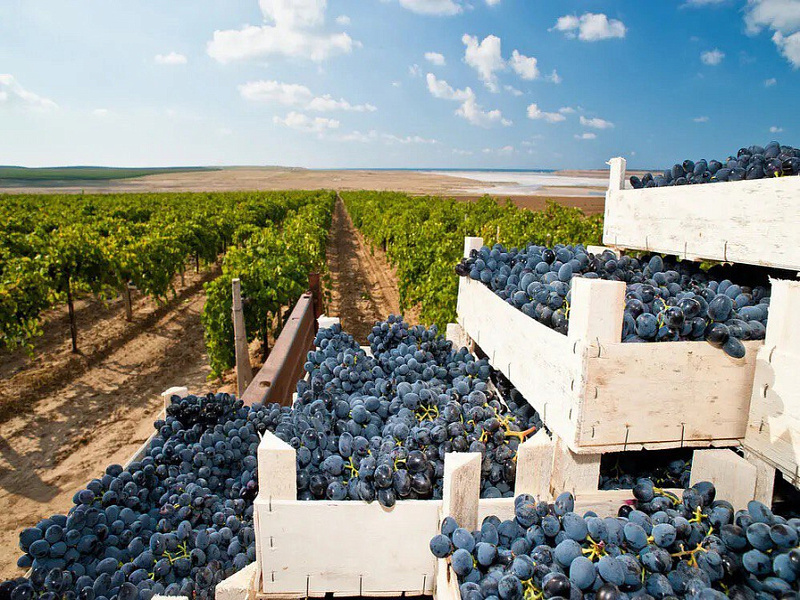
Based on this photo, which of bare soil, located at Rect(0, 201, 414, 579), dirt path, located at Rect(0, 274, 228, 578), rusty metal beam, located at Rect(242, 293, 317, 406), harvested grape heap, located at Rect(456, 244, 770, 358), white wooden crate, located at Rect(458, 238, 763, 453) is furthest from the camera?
bare soil, located at Rect(0, 201, 414, 579)

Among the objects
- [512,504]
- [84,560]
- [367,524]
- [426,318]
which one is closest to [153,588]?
[84,560]

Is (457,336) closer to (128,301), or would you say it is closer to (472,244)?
(472,244)

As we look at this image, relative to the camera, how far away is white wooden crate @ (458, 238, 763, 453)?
1.65 metres

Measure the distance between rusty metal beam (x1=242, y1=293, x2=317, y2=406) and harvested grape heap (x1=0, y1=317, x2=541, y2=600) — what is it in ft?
2.66

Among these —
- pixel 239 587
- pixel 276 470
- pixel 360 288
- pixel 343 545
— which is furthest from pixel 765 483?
pixel 360 288

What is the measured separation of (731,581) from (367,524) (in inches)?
46.0

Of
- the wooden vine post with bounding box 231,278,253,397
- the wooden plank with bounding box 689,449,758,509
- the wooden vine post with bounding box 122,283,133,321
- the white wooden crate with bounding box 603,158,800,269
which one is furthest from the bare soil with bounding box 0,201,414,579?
the white wooden crate with bounding box 603,158,800,269

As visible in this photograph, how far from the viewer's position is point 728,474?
1.70m

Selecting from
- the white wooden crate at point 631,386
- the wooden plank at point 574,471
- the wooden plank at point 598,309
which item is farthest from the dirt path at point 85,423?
the wooden plank at point 598,309

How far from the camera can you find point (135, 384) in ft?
26.0

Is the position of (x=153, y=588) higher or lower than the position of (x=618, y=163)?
lower

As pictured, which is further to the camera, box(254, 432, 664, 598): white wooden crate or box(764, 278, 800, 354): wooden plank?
box(254, 432, 664, 598): white wooden crate

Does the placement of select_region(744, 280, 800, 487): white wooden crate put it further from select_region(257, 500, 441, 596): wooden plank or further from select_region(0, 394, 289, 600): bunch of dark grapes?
select_region(0, 394, 289, 600): bunch of dark grapes

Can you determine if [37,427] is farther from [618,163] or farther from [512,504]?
[618,163]
